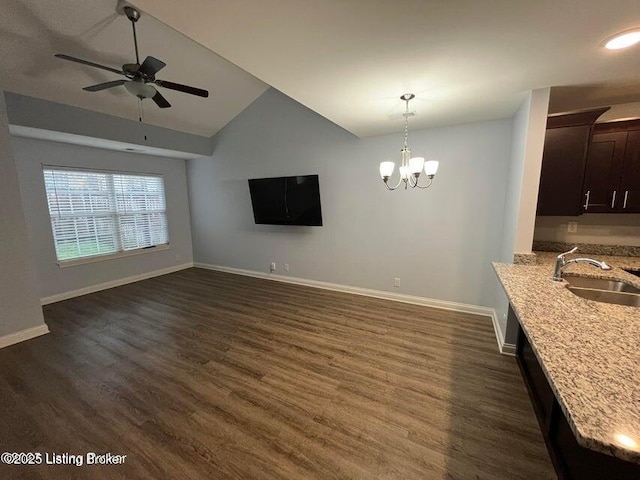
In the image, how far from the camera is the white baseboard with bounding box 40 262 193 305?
4.05 metres

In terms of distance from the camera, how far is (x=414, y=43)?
5.30ft

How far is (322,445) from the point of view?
165cm

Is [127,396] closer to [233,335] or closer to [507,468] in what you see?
[233,335]

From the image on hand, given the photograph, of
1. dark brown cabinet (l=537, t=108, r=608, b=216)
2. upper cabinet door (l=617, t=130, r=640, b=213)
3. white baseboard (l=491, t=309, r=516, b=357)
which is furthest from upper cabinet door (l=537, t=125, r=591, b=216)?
white baseboard (l=491, t=309, r=516, b=357)

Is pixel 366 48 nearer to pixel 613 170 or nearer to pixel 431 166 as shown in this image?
pixel 431 166

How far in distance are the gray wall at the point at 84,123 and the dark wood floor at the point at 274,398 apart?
2569 millimetres

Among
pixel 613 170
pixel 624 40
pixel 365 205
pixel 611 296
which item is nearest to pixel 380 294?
pixel 365 205

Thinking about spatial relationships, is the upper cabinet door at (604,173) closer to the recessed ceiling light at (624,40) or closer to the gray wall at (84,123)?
the recessed ceiling light at (624,40)

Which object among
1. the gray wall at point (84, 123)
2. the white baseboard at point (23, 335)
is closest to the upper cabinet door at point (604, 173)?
the gray wall at point (84, 123)

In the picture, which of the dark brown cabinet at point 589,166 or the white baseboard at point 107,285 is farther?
the white baseboard at point 107,285

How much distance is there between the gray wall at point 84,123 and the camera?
309cm

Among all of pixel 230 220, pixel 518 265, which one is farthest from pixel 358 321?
pixel 230 220

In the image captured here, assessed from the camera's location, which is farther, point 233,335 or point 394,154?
point 394,154

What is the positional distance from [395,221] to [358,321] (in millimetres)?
1527
